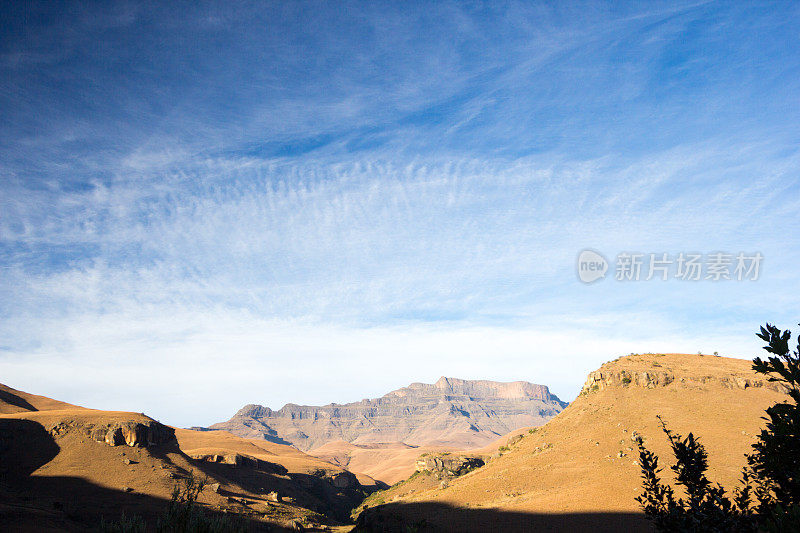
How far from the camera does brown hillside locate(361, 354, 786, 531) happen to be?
112ft

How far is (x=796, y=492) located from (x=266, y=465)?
92.6m

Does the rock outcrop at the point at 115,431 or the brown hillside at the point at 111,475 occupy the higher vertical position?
the rock outcrop at the point at 115,431

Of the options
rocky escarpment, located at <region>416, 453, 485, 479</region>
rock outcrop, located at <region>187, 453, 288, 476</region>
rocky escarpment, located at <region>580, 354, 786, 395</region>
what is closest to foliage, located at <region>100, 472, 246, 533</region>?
rocky escarpment, located at <region>580, 354, 786, 395</region>

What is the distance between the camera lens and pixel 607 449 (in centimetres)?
4447

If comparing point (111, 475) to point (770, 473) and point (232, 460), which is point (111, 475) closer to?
point (232, 460)

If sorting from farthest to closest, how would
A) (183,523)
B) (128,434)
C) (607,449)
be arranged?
(128,434) → (607,449) → (183,523)

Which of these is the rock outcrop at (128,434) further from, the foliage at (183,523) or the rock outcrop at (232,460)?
the foliage at (183,523)

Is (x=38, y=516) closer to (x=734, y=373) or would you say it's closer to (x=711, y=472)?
(x=711, y=472)

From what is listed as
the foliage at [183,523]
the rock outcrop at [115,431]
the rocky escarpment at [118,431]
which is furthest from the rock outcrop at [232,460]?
the foliage at [183,523]

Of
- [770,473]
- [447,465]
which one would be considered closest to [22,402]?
[447,465]

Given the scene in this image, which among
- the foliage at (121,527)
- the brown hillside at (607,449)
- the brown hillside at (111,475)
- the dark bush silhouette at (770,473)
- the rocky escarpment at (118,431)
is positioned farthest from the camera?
the rocky escarpment at (118,431)

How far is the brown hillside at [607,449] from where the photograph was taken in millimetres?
34188

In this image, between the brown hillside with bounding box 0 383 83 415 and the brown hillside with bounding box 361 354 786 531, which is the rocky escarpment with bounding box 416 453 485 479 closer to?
the brown hillside with bounding box 361 354 786 531

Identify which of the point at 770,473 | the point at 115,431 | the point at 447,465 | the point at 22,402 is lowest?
the point at 447,465
